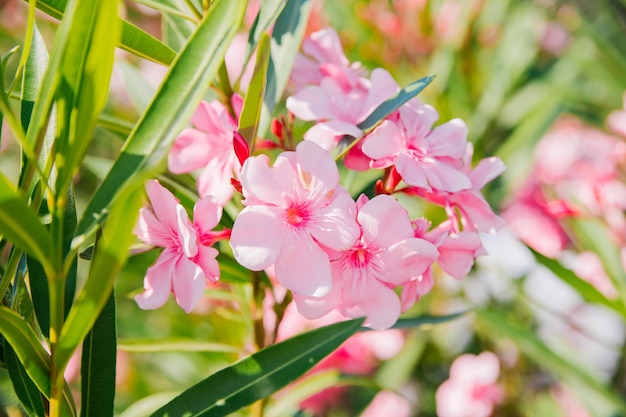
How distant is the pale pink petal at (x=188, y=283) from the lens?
0.63m

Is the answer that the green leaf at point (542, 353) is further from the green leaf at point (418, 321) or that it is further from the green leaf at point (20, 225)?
the green leaf at point (20, 225)

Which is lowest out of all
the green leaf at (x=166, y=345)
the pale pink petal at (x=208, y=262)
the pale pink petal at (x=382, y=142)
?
the green leaf at (x=166, y=345)

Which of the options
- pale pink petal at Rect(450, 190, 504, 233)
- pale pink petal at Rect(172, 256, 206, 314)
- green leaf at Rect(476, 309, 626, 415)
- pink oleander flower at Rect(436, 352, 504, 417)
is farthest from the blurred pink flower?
pale pink petal at Rect(172, 256, 206, 314)

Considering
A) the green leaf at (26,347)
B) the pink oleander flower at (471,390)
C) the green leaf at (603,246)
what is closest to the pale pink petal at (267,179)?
the green leaf at (26,347)

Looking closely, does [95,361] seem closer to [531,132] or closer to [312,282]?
[312,282]

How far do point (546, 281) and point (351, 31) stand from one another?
0.87 m

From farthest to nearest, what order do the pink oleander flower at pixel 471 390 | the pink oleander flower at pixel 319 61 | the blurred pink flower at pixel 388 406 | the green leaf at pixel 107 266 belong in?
the blurred pink flower at pixel 388 406 < the pink oleander flower at pixel 471 390 < the pink oleander flower at pixel 319 61 < the green leaf at pixel 107 266

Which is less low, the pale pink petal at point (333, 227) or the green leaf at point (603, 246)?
the pale pink petal at point (333, 227)

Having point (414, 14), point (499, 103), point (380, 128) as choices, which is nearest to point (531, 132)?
point (499, 103)

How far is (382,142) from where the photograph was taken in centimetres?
68

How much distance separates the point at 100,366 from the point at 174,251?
12cm

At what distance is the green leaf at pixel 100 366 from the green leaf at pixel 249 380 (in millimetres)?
52

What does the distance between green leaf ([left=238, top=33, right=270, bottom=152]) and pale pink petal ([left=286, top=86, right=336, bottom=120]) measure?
2.5 inches

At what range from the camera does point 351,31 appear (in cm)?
190
